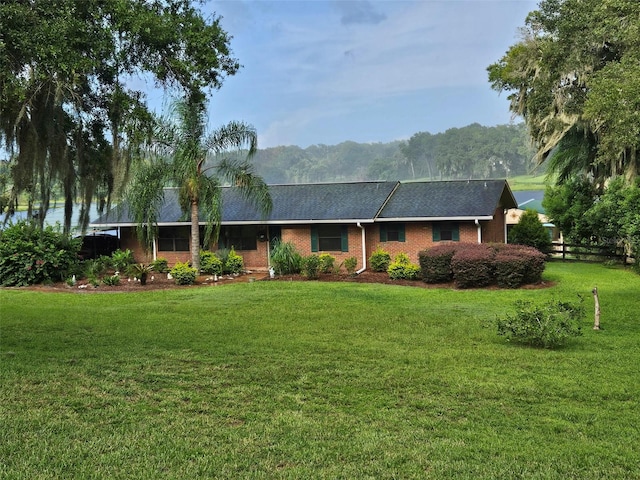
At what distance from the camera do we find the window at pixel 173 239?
2294 centimetres

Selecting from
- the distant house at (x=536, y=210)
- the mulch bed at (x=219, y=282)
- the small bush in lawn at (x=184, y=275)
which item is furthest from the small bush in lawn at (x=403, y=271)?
the distant house at (x=536, y=210)

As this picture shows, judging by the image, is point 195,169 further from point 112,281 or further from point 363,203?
point 363,203

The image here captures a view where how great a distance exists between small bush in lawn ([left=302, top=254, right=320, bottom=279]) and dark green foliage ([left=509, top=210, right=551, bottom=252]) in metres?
10.5

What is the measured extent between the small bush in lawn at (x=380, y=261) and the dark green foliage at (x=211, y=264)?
551 centimetres

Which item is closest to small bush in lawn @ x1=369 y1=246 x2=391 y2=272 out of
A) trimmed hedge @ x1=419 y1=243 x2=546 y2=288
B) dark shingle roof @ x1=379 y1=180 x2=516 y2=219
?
dark shingle roof @ x1=379 y1=180 x2=516 y2=219

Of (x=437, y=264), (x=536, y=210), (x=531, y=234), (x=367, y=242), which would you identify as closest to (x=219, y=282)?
(x=367, y=242)

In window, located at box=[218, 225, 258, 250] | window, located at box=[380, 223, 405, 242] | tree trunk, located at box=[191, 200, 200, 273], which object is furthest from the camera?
window, located at box=[218, 225, 258, 250]

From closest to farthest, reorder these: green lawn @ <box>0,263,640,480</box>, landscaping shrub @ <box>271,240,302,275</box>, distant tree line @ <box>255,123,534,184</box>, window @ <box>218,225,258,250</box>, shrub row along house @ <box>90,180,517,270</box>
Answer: green lawn @ <box>0,263,640,480</box>
landscaping shrub @ <box>271,240,302,275</box>
shrub row along house @ <box>90,180,517,270</box>
window @ <box>218,225,258,250</box>
distant tree line @ <box>255,123,534,184</box>

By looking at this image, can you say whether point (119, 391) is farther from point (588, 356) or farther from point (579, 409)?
point (588, 356)

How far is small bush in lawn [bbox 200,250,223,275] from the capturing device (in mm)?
20188

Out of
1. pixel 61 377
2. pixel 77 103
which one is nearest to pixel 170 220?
pixel 77 103

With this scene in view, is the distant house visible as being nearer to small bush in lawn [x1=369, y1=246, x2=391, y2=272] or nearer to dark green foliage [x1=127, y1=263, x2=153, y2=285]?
small bush in lawn [x1=369, y1=246, x2=391, y2=272]

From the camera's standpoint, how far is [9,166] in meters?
9.61

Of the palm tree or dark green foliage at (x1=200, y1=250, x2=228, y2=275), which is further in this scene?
dark green foliage at (x1=200, y1=250, x2=228, y2=275)
